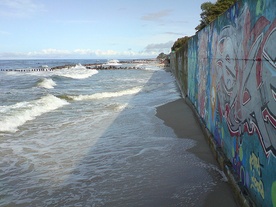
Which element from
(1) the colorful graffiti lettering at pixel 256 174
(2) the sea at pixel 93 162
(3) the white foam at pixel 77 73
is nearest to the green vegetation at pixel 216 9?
(3) the white foam at pixel 77 73

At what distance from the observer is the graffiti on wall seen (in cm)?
315

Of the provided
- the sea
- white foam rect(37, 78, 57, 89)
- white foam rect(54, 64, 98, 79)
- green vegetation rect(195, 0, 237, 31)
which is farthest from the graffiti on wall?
Result: white foam rect(54, 64, 98, 79)

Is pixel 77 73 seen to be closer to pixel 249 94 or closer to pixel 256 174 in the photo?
pixel 249 94

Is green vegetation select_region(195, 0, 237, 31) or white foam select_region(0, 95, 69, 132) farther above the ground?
green vegetation select_region(195, 0, 237, 31)

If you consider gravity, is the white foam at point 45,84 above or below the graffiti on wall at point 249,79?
below

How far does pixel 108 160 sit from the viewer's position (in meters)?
6.71

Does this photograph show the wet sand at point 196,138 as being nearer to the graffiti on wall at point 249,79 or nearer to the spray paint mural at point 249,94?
the spray paint mural at point 249,94


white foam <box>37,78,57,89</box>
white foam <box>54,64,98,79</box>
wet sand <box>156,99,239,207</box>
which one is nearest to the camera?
wet sand <box>156,99,239,207</box>

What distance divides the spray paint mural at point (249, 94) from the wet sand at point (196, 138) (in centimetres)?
42

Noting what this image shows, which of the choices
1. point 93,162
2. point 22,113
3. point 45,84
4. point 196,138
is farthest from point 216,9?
point 93,162

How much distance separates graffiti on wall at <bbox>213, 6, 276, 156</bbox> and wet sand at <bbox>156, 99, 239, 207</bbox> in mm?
895

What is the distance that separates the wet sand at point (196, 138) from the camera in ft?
15.0

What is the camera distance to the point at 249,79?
3926mm

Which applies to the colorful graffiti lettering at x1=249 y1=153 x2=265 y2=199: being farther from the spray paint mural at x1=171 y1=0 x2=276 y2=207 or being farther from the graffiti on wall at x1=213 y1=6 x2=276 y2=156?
the graffiti on wall at x1=213 y1=6 x2=276 y2=156
